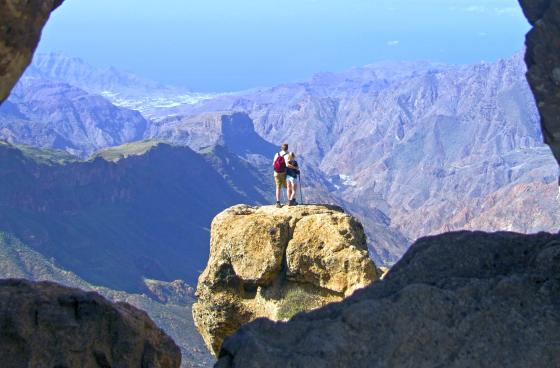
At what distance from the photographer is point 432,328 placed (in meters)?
12.6

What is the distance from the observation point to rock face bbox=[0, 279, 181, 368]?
13.6m

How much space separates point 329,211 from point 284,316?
4558 mm

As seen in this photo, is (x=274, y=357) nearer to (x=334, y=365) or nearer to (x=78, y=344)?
(x=334, y=365)

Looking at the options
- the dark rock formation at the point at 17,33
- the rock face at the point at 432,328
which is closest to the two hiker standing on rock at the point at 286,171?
the dark rock formation at the point at 17,33

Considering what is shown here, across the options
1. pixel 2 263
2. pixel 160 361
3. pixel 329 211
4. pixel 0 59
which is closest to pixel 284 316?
pixel 329 211

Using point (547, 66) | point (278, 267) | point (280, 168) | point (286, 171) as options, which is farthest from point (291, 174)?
point (547, 66)

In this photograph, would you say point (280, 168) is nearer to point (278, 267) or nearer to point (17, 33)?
point (278, 267)

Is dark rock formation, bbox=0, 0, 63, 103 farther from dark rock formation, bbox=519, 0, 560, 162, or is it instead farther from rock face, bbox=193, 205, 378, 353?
rock face, bbox=193, 205, 378, 353

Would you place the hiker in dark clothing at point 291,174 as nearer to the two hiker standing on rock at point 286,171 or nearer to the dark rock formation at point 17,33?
the two hiker standing on rock at point 286,171

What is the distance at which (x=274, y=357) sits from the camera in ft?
39.1

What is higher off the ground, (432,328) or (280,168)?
(432,328)

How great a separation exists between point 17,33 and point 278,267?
39.5ft

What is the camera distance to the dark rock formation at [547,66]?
1479 cm

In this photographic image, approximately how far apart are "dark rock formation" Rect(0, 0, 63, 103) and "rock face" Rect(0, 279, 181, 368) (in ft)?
13.8
